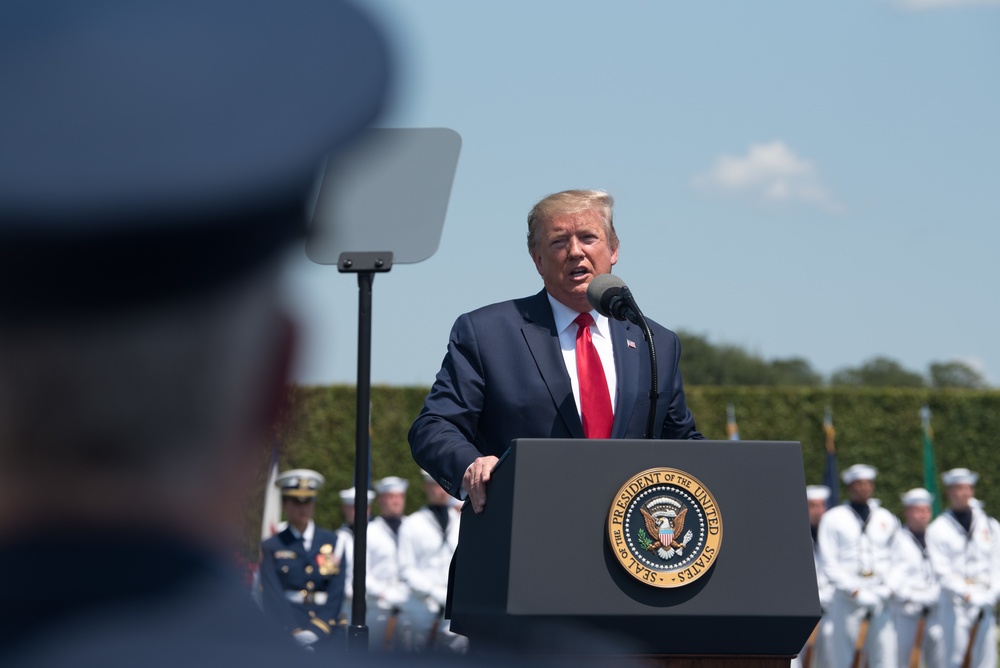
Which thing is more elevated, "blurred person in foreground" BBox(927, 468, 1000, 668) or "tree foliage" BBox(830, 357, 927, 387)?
"tree foliage" BBox(830, 357, 927, 387)

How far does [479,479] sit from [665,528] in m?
0.43

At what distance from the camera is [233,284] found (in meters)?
0.82

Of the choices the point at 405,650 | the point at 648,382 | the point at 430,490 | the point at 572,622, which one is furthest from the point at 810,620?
the point at 430,490

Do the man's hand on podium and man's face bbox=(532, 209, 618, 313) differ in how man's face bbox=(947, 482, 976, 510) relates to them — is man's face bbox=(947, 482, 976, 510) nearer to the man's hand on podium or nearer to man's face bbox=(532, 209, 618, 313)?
man's face bbox=(532, 209, 618, 313)

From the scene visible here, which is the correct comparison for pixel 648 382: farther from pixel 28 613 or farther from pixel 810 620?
pixel 28 613

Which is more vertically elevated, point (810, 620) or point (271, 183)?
point (271, 183)

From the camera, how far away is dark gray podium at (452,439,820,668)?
2.64 m

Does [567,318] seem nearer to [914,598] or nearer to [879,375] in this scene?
[914,598]

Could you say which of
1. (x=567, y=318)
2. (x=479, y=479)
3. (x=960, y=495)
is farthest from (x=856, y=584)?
(x=479, y=479)

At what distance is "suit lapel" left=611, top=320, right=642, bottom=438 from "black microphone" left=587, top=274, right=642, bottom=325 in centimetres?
27

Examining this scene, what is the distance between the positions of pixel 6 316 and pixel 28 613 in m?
0.18

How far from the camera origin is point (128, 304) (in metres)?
0.79

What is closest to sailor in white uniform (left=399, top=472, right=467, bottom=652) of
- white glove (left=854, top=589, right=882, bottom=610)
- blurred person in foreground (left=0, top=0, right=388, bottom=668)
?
white glove (left=854, top=589, right=882, bottom=610)

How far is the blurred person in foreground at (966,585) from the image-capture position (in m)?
14.1
